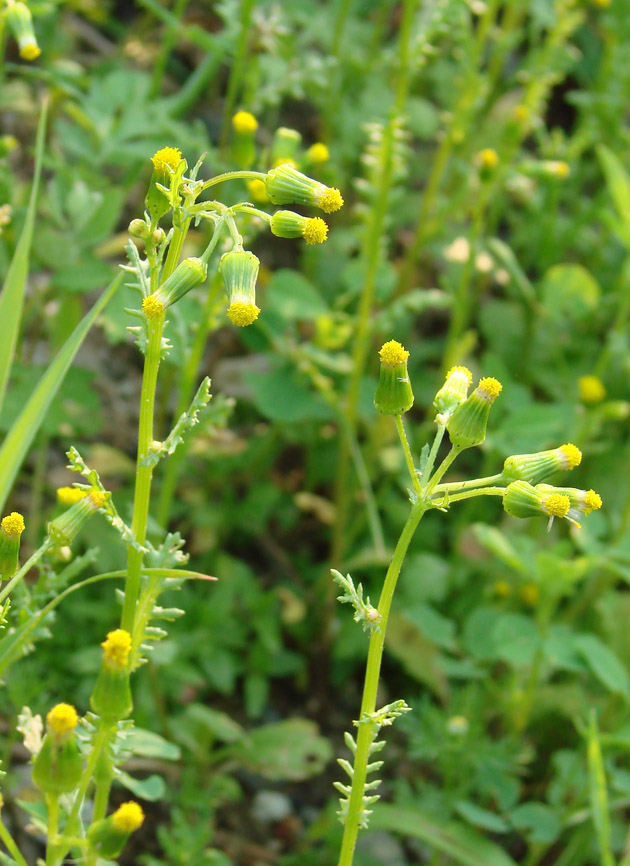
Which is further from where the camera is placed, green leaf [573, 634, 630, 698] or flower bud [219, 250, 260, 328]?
green leaf [573, 634, 630, 698]

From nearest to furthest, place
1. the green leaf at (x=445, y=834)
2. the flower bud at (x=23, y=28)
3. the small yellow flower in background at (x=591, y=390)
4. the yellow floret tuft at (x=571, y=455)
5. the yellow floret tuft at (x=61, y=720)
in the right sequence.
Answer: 1. the yellow floret tuft at (x=61, y=720)
2. the yellow floret tuft at (x=571, y=455)
3. the flower bud at (x=23, y=28)
4. the green leaf at (x=445, y=834)
5. the small yellow flower in background at (x=591, y=390)

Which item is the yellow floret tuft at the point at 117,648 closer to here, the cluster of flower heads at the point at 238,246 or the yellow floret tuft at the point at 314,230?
the cluster of flower heads at the point at 238,246

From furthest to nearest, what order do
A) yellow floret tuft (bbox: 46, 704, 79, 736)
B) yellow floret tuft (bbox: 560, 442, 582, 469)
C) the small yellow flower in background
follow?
the small yellow flower in background < yellow floret tuft (bbox: 560, 442, 582, 469) < yellow floret tuft (bbox: 46, 704, 79, 736)

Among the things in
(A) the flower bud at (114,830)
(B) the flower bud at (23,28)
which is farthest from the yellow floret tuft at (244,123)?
(A) the flower bud at (114,830)

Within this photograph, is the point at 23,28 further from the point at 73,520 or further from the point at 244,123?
the point at 73,520

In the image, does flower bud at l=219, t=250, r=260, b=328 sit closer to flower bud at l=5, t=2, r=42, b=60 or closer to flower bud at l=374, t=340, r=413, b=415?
flower bud at l=374, t=340, r=413, b=415

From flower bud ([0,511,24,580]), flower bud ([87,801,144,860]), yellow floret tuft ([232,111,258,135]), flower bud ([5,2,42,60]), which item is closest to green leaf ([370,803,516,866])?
flower bud ([87,801,144,860])
